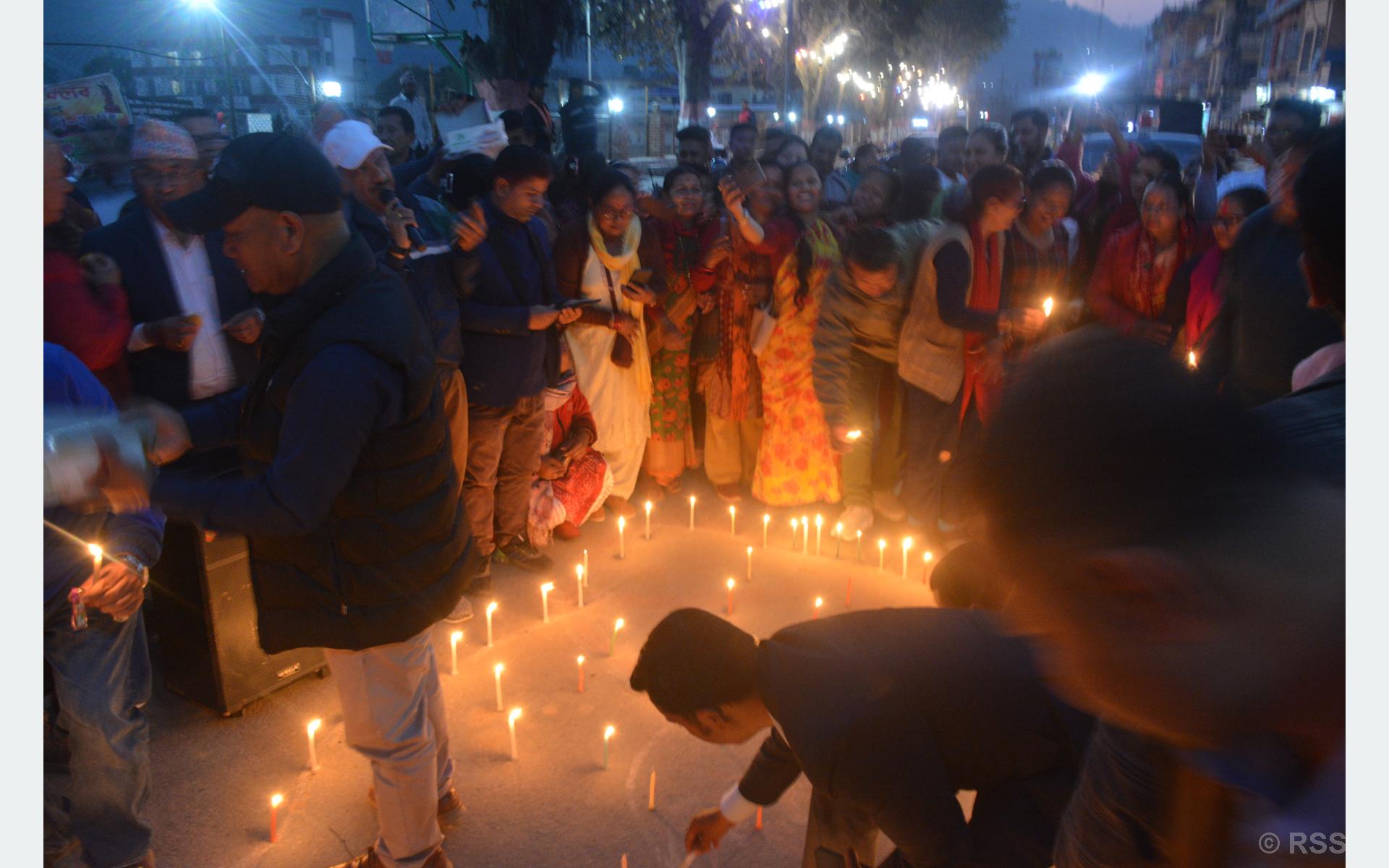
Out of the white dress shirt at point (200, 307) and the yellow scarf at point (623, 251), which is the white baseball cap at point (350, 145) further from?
the yellow scarf at point (623, 251)

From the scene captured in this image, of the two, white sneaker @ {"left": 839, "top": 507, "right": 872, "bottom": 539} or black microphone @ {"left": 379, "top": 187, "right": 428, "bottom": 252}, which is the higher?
black microphone @ {"left": 379, "top": 187, "right": 428, "bottom": 252}

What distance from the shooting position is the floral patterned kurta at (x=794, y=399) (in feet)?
18.8

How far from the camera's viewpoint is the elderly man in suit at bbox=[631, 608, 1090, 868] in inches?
84.4

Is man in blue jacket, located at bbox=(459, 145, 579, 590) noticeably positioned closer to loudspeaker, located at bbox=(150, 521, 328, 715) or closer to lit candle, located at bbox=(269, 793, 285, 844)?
loudspeaker, located at bbox=(150, 521, 328, 715)

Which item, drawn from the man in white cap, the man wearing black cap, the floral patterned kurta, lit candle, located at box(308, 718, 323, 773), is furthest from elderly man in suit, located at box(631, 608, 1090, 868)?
the man in white cap

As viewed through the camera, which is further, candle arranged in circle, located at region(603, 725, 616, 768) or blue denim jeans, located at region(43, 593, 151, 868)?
candle arranged in circle, located at region(603, 725, 616, 768)

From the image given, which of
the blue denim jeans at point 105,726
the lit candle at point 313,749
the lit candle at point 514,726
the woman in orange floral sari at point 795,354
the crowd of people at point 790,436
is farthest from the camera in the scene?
the woman in orange floral sari at point 795,354

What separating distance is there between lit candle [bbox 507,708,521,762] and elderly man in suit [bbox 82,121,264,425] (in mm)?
1751

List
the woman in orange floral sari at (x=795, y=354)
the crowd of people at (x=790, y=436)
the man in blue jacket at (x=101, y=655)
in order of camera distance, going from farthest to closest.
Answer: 1. the woman in orange floral sari at (x=795, y=354)
2. the man in blue jacket at (x=101, y=655)
3. the crowd of people at (x=790, y=436)

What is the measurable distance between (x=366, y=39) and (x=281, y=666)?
41.5m

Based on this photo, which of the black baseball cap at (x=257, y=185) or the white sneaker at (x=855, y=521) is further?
the white sneaker at (x=855, y=521)

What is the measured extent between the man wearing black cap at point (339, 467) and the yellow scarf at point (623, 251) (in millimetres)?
2793

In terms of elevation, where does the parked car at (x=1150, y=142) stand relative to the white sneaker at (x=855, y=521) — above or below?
above

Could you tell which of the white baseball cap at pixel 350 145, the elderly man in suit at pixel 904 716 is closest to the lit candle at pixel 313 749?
the elderly man in suit at pixel 904 716
